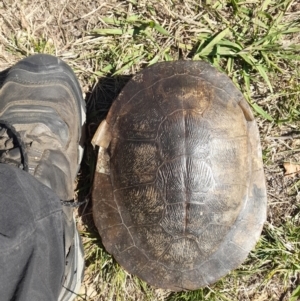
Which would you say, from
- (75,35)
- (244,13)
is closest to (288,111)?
(244,13)

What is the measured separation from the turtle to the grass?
224mm

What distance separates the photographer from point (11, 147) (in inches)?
83.7

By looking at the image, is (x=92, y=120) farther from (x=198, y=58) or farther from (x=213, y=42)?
(x=213, y=42)

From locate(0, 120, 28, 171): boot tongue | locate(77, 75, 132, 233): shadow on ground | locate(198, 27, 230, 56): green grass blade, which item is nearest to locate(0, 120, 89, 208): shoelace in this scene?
locate(0, 120, 28, 171): boot tongue

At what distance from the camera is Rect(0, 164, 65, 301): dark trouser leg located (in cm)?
155

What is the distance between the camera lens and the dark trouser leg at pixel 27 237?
155cm

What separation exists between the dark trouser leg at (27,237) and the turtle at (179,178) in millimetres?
503

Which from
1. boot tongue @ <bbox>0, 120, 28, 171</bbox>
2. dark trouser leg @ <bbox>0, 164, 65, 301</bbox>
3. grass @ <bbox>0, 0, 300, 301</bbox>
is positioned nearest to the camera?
dark trouser leg @ <bbox>0, 164, 65, 301</bbox>

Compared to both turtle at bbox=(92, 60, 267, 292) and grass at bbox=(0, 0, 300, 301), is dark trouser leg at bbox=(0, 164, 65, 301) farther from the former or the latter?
grass at bbox=(0, 0, 300, 301)

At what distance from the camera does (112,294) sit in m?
2.61

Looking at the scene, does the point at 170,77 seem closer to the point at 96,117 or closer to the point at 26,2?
the point at 96,117

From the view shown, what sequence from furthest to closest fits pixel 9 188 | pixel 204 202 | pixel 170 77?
pixel 170 77 → pixel 204 202 → pixel 9 188

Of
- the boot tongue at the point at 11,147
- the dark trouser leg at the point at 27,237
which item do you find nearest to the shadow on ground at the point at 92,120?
the boot tongue at the point at 11,147

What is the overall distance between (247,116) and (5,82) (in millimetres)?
1258
